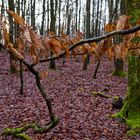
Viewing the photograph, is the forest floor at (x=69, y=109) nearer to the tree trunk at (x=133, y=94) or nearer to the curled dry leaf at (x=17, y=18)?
the tree trunk at (x=133, y=94)

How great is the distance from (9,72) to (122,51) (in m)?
17.7

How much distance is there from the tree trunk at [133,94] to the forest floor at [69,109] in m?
0.30

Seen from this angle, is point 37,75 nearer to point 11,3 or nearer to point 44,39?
point 44,39

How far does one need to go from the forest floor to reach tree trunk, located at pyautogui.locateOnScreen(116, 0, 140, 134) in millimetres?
297

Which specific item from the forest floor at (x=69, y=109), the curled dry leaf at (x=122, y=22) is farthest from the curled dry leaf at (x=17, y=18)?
the forest floor at (x=69, y=109)

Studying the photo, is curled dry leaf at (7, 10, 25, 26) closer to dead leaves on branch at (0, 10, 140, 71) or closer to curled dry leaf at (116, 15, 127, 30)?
dead leaves on branch at (0, 10, 140, 71)

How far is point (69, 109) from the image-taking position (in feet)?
32.9

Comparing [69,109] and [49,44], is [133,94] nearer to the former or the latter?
[69,109]

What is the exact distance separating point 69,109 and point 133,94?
2129mm

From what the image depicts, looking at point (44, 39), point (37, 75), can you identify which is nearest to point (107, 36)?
point (44, 39)

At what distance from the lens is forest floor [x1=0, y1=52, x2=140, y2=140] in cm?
798

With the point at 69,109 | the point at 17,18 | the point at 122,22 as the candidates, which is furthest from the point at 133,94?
the point at 17,18

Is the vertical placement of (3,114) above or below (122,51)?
below

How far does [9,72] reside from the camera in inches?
750
